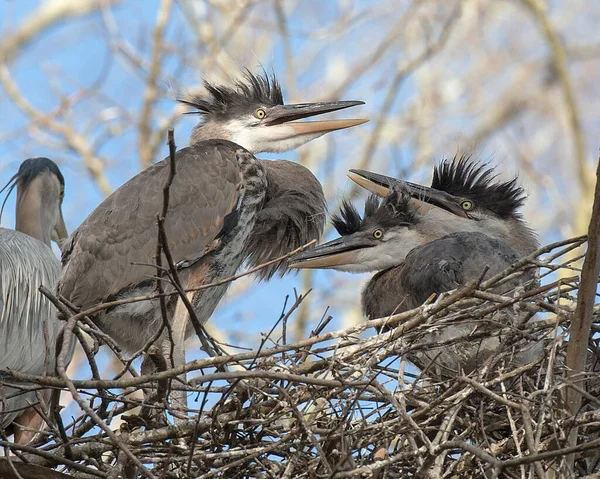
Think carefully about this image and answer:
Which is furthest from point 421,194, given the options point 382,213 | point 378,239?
point 378,239

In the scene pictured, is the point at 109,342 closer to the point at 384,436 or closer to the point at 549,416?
the point at 384,436

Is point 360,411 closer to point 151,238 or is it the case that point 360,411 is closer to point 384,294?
point 384,294

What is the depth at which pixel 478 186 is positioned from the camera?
5.33m

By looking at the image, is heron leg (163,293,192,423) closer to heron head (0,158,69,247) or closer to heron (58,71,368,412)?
heron (58,71,368,412)

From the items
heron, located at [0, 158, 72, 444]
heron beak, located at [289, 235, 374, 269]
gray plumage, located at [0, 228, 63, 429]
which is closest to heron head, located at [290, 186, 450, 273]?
heron beak, located at [289, 235, 374, 269]

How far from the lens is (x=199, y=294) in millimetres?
4887

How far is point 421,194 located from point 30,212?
3160mm

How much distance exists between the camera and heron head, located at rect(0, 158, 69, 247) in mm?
7168

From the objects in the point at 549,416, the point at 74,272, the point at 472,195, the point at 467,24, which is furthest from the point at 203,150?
the point at 467,24

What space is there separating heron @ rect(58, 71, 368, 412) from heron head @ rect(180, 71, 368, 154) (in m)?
0.16

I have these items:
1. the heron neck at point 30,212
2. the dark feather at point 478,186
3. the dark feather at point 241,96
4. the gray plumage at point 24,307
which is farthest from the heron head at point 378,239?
the heron neck at point 30,212

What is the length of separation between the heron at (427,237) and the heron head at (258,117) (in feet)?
1.25

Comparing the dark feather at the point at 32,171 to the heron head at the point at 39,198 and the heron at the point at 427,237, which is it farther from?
the heron at the point at 427,237

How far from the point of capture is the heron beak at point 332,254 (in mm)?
5012
